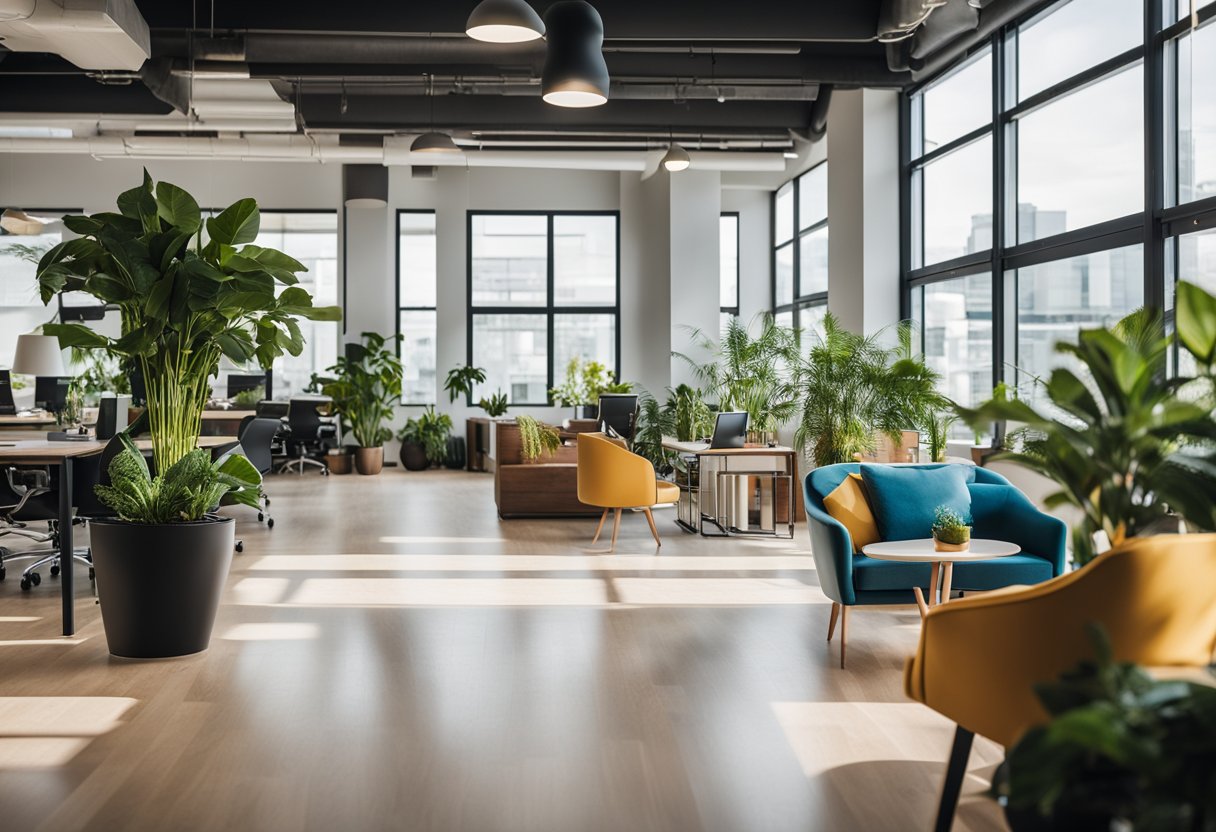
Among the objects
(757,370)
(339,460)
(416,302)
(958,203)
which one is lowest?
(339,460)

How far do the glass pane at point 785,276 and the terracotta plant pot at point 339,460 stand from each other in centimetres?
646

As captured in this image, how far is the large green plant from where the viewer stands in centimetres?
468

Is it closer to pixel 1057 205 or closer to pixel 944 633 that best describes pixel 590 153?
pixel 1057 205

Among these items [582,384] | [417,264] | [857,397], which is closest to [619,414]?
[857,397]

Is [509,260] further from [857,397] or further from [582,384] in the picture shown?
[857,397]

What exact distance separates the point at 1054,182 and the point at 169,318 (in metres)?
5.91

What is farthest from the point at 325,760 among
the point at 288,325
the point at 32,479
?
the point at 32,479

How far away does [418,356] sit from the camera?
1648 cm

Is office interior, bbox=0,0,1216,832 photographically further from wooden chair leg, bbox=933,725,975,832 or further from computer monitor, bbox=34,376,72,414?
computer monitor, bbox=34,376,72,414

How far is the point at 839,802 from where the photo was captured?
3.09 metres

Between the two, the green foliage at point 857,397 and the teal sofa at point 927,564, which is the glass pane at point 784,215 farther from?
the teal sofa at point 927,564

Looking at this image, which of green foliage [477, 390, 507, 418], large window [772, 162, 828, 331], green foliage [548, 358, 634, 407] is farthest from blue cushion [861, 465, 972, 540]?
green foliage [477, 390, 507, 418]

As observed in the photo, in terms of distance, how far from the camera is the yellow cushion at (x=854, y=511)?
16.3 ft

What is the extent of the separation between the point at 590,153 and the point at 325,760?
10.3 meters
